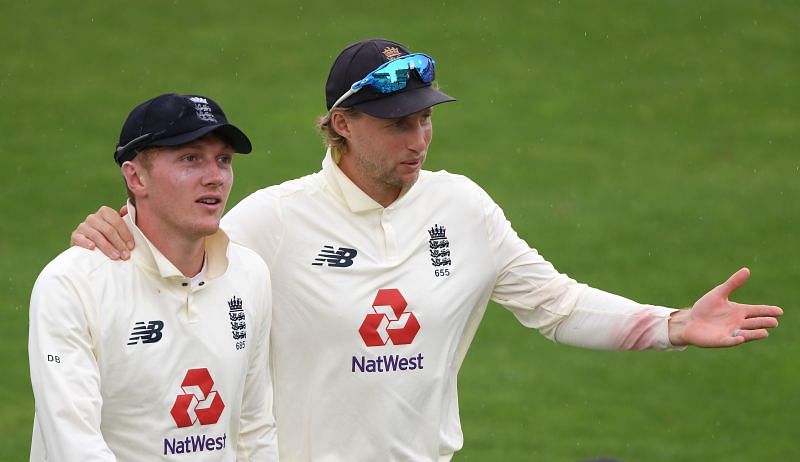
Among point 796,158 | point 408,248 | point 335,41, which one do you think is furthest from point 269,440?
point 335,41

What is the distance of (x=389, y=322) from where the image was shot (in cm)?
612

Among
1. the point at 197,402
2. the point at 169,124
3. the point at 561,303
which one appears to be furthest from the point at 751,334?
the point at 169,124

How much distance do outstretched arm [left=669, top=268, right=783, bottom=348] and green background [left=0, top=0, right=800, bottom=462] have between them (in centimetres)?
515

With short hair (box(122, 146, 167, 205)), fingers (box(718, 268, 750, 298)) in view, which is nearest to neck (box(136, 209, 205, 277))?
short hair (box(122, 146, 167, 205))

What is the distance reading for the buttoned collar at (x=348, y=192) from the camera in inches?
246

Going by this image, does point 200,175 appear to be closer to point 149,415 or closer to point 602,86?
point 149,415

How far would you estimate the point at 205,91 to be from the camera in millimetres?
17453

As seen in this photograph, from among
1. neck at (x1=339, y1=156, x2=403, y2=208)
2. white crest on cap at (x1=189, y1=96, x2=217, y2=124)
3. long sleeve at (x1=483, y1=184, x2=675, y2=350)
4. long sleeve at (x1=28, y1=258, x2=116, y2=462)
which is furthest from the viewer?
long sleeve at (x1=483, y1=184, x2=675, y2=350)

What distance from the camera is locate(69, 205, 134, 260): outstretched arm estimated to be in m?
5.37

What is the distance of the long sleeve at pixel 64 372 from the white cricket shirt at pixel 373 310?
1.13 metres

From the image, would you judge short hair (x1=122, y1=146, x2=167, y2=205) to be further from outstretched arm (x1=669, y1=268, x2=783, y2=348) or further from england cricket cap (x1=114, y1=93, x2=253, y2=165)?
outstretched arm (x1=669, y1=268, x2=783, y2=348)

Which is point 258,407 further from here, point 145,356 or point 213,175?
point 213,175

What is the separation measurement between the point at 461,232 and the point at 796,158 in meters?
10.7

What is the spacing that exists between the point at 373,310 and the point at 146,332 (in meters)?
1.11
